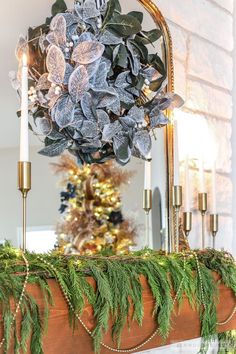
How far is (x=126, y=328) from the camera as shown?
1.14 meters

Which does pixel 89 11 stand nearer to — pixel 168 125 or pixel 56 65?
pixel 56 65

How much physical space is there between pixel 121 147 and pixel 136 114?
0.29 feet

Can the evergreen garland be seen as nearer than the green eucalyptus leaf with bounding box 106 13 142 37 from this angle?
Yes

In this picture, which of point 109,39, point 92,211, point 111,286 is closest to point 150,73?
point 109,39

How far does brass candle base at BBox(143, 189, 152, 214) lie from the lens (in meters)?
1.50

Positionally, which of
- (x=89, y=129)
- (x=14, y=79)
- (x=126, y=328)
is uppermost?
(x=14, y=79)

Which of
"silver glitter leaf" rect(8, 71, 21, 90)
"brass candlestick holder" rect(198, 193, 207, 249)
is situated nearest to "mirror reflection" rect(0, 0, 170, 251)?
"silver glitter leaf" rect(8, 71, 21, 90)

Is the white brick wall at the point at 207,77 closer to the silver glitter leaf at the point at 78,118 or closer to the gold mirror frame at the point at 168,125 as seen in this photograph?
the gold mirror frame at the point at 168,125

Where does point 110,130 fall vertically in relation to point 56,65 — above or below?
below

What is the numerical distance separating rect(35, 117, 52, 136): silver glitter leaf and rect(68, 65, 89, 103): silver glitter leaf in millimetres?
86

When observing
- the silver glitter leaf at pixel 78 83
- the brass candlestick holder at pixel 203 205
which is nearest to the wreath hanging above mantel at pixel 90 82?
the silver glitter leaf at pixel 78 83

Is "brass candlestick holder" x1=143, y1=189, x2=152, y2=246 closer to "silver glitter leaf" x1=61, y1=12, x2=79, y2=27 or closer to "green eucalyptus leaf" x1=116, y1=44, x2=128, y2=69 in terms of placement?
"green eucalyptus leaf" x1=116, y1=44, x2=128, y2=69

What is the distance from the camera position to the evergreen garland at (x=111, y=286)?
96cm

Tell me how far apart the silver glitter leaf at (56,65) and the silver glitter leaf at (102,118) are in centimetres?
12
